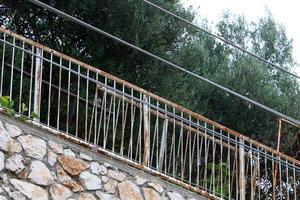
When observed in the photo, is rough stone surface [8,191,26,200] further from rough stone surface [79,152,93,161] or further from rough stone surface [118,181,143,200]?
rough stone surface [118,181,143,200]

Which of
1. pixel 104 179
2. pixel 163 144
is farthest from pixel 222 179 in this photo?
pixel 104 179

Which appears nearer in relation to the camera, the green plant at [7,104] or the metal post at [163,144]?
the green plant at [7,104]

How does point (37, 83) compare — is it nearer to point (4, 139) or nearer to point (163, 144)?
point (4, 139)

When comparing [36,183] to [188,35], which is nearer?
[36,183]

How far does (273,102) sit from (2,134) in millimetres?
8485

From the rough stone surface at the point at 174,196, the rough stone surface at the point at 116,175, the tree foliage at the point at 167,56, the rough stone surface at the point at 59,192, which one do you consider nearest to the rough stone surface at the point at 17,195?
the rough stone surface at the point at 59,192

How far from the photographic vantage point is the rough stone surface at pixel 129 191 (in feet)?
23.8

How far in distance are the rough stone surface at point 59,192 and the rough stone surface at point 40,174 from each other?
0.06 metres

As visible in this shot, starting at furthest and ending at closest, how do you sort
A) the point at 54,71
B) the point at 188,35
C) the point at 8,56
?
the point at 188,35
the point at 54,71
the point at 8,56

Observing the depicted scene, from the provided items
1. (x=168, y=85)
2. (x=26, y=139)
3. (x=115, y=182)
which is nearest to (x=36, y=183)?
(x=26, y=139)

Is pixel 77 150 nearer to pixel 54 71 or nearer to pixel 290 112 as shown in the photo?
pixel 54 71

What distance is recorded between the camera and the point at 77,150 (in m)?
6.98

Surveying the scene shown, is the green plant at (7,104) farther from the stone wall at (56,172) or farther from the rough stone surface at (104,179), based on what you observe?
the rough stone surface at (104,179)

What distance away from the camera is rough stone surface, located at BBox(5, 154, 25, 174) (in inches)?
249
